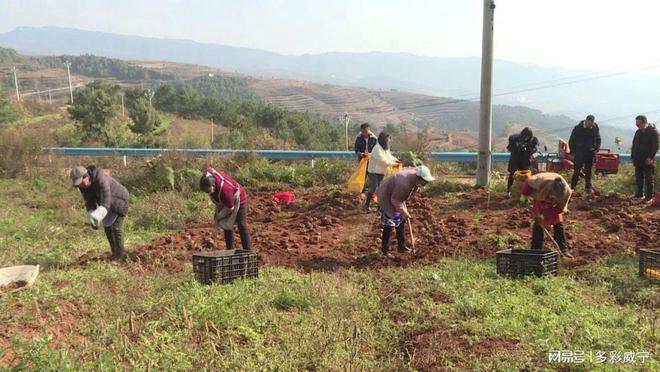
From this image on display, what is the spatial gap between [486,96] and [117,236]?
8.25 metres

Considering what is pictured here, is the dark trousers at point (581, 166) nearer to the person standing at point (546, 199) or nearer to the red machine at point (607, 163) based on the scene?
the red machine at point (607, 163)

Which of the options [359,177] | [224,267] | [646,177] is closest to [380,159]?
[359,177]

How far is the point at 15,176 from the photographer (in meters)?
14.3

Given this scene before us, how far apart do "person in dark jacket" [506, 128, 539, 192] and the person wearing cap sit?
390cm

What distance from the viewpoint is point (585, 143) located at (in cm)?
1002

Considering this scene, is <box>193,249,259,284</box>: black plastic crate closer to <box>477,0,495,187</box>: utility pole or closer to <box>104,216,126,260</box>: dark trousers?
<box>104,216,126,260</box>: dark trousers

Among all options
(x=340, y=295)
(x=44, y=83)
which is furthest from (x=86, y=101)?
(x=44, y=83)

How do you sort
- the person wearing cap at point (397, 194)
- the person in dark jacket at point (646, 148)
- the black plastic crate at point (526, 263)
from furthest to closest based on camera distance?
the person in dark jacket at point (646, 148), the person wearing cap at point (397, 194), the black plastic crate at point (526, 263)

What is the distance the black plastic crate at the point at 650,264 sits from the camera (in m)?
5.46

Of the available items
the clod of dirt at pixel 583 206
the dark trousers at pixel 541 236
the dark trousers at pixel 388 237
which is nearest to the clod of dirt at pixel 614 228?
the clod of dirt at pixel 583 206

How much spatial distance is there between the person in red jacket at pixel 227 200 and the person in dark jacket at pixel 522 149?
5.65 meters

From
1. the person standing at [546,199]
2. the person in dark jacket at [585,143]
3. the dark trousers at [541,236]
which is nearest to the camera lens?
the person standing at [546,199]

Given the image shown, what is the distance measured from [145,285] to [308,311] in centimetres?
191

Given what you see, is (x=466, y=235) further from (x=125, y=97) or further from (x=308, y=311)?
(x=125, y=97)
